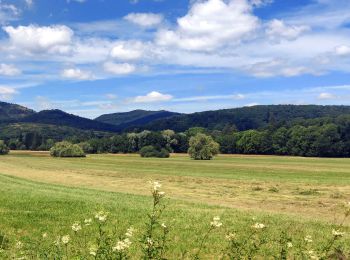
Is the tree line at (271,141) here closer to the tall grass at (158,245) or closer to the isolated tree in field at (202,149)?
the isolated tree in field at (202,149)

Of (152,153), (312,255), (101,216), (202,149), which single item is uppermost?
(101,216)

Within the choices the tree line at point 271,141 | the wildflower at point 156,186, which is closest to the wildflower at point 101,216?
the wildflower at point 156,186

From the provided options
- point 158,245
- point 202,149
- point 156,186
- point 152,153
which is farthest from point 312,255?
point 152,153

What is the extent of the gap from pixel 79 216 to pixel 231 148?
13982cm

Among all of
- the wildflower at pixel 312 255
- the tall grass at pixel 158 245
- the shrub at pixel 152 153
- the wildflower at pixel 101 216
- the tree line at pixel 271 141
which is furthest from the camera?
the tree line at pixel 271 141

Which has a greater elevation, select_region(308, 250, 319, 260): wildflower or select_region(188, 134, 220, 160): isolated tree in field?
select_region(308, 250, 319, 260): wildflower

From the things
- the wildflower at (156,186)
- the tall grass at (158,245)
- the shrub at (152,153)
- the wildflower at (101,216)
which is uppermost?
the wildflower at (156,186)

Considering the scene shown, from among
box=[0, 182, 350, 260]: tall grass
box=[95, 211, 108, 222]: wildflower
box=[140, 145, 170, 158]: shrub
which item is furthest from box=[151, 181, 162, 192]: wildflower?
box=[140, 145, 170, 158]: shrub

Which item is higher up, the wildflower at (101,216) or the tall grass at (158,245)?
the wildflower at (101,216)

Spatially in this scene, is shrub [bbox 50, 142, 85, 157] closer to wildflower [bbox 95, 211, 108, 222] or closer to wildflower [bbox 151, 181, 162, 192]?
wildflower [bbox 95, 211, 108, 222]

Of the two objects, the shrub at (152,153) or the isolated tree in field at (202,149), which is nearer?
the isolated tree in field at (202,149)

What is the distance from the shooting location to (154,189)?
5340 millimetres

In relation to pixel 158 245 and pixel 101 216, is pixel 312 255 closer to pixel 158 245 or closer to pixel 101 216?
pixel 101 216

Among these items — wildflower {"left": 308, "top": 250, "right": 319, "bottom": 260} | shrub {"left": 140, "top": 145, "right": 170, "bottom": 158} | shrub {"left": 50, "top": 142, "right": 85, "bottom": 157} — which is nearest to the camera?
wildflower {"left": 308, "top": 250, "right": 319, "bottom": 260}
